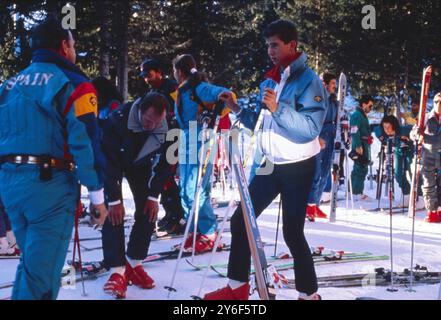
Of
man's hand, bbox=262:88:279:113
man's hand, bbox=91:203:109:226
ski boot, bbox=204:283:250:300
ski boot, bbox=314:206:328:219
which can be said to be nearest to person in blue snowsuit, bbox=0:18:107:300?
man's hand, bbox=91:203:109:226

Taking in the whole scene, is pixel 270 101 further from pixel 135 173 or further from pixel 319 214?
pixel 319 214

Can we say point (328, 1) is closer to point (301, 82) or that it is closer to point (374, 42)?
point (374, 42)

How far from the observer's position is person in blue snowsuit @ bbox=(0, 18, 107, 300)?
2.80 meters

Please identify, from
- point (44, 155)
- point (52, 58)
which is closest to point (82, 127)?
point (44, 155)

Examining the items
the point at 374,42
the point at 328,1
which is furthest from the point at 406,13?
the point at 328,1

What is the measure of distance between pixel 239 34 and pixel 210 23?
176 cm

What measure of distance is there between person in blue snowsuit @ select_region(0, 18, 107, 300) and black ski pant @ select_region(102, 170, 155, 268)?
144 centimetres

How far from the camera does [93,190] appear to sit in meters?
3.05

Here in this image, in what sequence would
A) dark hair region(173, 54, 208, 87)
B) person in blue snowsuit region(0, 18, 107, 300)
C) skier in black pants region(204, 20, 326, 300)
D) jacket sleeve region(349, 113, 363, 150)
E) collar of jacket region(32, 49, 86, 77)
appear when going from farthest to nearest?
jacket sleeve region(349, 113, 363, 150)
dark hair region(173, 54, 208, 87)
skier in black pants region(204, 20, 326, 300)
collar of jacket region(32, 49, 86, 77)
person in blue snowsuit region(0, 18, 107, 300)

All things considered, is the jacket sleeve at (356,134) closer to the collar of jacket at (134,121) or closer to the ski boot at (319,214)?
the ski boot at (319,214)

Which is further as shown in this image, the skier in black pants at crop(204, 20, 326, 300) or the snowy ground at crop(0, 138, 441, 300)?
the snowy ground at crop(0, 138, 441, 300)

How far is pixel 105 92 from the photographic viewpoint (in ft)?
16.8

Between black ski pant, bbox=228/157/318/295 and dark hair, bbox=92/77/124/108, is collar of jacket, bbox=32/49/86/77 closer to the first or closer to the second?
black ski pant, bbox=228/157/318/295

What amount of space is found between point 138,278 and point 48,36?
8.01ft
